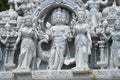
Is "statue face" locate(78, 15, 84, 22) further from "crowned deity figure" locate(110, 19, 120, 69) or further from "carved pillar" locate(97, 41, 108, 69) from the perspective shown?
"crowned deity figure" locate(110, 19, 120, 69)

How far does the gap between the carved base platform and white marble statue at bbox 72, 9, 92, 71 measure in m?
0.24

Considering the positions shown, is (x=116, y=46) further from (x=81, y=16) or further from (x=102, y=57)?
(x=81, y=16)

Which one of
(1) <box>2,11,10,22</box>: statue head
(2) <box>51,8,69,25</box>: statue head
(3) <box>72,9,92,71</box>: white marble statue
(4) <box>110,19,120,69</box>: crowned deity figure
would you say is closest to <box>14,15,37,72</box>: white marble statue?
(2) <box>51,8,69,25</box>: statue head

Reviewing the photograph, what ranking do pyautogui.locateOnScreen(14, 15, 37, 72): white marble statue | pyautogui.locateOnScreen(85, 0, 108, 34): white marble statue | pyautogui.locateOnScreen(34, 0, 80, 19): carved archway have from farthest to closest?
pyautogui.locateOnScreen(34, 0, 80, 19): carved archway < pyautogui.locateOnScreen(85, 0, 108, 34): white marble statue < pyautogui.locateOnScreen(14, 15, 37, 72): white marble statue

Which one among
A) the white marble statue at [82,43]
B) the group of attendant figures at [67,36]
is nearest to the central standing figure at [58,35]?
the group of attendant figures at [67,36]

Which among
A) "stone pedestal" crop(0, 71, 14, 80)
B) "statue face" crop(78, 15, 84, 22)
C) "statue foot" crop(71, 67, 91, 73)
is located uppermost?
"statue face" crop(78, 15, 84, 22)

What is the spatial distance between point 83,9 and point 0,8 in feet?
25.3

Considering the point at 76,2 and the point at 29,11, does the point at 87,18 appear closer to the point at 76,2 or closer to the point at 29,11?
the point at 76,2

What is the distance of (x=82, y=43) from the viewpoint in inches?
507

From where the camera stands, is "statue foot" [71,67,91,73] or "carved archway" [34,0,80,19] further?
"carved archway" [34,0,80,19]

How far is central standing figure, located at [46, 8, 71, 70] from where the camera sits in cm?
1324

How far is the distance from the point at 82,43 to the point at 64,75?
115 centimetres

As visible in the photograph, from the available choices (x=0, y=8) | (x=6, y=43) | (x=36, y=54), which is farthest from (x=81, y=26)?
(x=0, y=8)

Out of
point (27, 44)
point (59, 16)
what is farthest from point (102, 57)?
point (27, 44)
